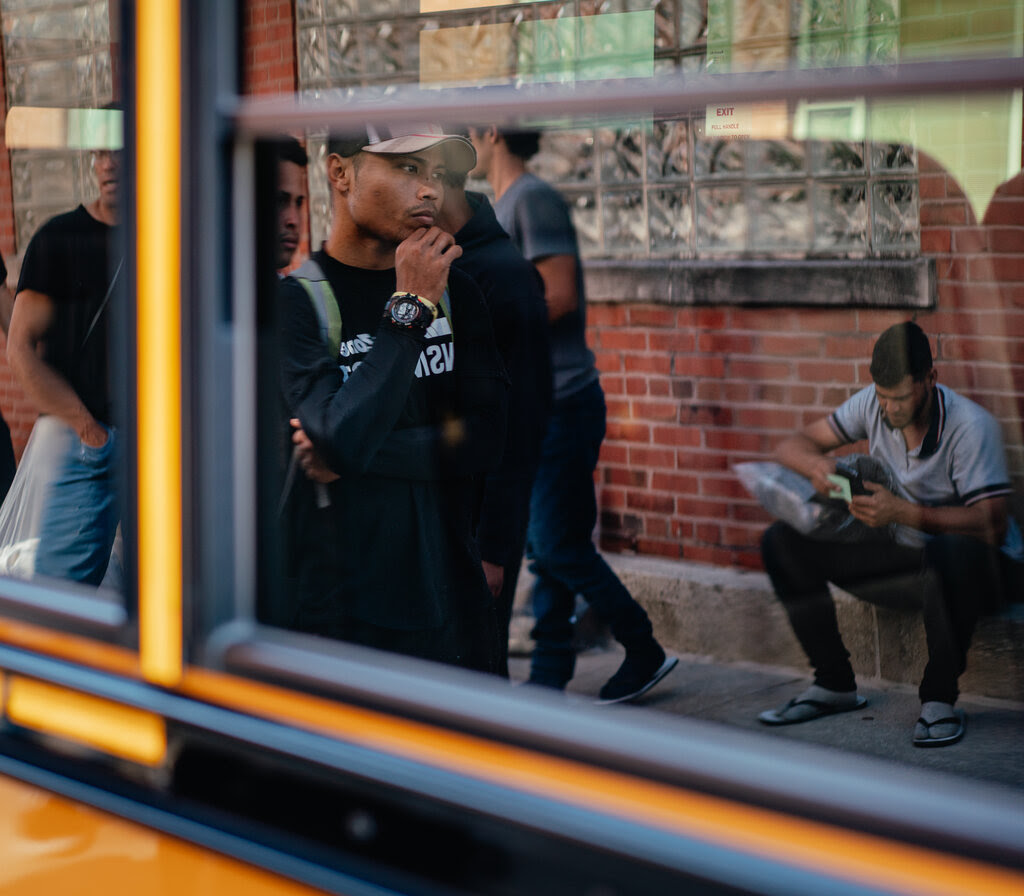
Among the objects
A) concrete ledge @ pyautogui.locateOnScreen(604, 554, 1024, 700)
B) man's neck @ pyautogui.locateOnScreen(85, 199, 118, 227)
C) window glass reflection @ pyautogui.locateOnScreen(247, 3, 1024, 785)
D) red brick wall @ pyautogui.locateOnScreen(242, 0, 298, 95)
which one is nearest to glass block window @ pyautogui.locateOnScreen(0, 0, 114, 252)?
man's neck @ pyautogui.locateOnScreen(85, 199, 118, 227)

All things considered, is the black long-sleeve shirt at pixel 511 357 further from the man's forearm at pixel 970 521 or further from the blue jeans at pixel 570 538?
the man's forearm at pixel 970 521

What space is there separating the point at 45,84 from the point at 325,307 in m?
0.48

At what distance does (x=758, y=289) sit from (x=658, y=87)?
9.96 ft

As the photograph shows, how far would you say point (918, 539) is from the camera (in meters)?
3.20

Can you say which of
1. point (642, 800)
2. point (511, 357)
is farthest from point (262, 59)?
point (511, 357)

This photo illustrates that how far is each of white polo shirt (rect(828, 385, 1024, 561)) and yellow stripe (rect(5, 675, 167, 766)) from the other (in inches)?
91.2

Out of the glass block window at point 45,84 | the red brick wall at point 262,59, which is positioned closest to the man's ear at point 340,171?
the red brick wall at point 262,59

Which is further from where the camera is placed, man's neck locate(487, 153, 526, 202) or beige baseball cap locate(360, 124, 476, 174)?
man's neck locate(487, 153, 526, 202)

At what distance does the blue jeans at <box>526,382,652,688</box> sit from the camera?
3510 millimetres

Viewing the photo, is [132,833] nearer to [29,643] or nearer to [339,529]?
[29,643]

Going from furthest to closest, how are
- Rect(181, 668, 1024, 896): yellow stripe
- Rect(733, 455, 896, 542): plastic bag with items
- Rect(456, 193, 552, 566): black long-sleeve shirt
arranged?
Rect(733, 455, 896, 542): plastic bag with items → Rect(456, 193, 552, 566): black long-sleeve shirt → Rect(181, 668, 1024, 896): yellow stripe

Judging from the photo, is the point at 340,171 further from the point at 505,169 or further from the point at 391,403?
the point at 505,169

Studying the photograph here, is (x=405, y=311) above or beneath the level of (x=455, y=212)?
beneath

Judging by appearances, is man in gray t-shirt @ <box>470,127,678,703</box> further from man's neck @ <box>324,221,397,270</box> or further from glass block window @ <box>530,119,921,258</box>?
man's neck @ <box>324,221,397,270</box>
